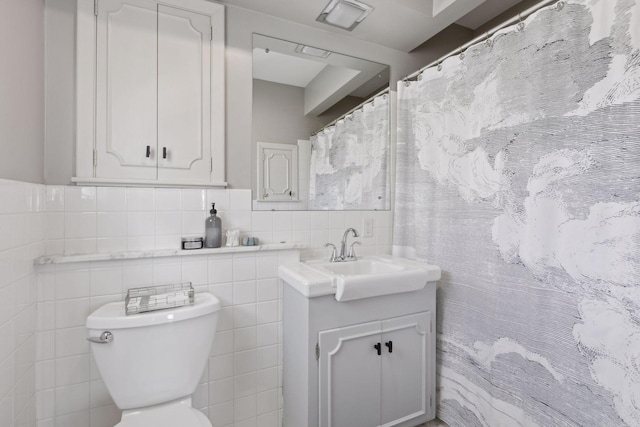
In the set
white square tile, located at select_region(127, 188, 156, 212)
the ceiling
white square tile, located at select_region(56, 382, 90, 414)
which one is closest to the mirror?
the ceiling

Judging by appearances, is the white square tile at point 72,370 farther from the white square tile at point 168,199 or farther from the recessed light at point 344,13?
the recessed light at point 344,13

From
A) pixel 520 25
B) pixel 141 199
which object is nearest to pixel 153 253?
pixel 141 199

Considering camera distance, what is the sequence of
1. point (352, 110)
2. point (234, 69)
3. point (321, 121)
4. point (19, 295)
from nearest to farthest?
point (19, 295), point (234, 69), point (321, 121), point (352, 110)

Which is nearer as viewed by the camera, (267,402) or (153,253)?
(153,253)

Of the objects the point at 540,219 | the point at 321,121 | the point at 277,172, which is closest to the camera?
the point at 540,219

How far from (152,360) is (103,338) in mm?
186

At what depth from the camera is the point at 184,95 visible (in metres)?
1.47

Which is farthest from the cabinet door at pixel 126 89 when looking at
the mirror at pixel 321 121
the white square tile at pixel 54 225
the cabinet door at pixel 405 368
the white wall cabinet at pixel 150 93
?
the cabinet door at pixel 405 368

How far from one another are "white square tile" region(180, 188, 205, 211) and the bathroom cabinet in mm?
590

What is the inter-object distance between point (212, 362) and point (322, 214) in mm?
949

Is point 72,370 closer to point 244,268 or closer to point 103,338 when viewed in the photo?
point 103,338

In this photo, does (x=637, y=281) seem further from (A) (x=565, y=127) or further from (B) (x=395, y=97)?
(B) (x=395, y=97)

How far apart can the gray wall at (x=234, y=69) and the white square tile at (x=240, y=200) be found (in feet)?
0.12

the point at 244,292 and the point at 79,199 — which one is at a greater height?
the point at 79,199
